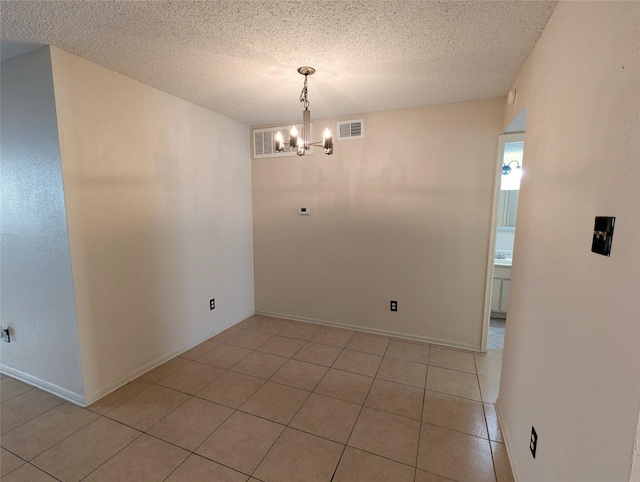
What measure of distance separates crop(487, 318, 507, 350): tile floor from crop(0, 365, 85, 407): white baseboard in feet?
12.2

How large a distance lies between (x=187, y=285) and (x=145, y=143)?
53.8 inches

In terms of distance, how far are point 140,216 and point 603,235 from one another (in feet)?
9.32

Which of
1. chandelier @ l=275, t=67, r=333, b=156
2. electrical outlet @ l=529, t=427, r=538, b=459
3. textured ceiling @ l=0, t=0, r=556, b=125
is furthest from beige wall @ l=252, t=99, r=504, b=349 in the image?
electrical outlet @ l=529, t=427, r=538, b=459

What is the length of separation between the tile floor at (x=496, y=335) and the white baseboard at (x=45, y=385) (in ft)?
12.2

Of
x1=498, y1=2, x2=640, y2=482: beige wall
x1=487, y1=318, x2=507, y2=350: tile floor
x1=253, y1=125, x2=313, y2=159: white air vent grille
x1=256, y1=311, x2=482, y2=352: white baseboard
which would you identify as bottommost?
x1=487, y1=318, x2=507, y2=350: tile floor

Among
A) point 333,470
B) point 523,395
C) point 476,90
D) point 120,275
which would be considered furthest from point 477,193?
point 120,275

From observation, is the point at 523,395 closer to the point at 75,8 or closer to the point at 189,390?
the point at 189,390

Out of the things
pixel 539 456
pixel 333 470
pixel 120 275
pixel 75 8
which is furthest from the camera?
pixel 120 275

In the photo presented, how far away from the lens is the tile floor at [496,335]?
121 inches

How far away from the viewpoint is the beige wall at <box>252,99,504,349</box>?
2809 mm

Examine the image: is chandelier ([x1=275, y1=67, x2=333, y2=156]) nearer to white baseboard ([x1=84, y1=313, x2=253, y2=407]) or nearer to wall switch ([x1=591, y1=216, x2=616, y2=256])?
wall switch ([x1=591, y1=216, x2=616, y2=256])

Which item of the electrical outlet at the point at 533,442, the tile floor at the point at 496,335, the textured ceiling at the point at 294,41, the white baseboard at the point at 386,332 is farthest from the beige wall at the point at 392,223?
the electrical outlet at the point at 533,442

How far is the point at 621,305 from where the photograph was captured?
75 cm

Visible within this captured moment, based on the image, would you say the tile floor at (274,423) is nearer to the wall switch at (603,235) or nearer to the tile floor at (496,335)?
the tile floor at (496,335)
